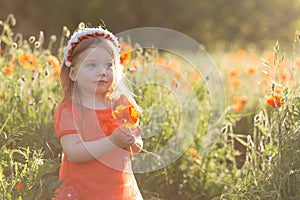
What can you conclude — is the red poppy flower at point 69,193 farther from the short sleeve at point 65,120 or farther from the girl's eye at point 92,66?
the girl's eye at point 92,66

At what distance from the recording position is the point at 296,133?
9.92ft

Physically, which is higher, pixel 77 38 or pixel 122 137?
pixel 77 38

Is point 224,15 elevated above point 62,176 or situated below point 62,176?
above

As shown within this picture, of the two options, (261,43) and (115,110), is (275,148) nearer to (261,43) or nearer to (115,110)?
(115,110)

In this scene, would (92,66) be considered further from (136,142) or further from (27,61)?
(27,61)

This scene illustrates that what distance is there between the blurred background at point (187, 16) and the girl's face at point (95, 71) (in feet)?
35.5

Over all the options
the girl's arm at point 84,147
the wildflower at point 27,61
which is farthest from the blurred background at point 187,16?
the girl's arm at point 84,147

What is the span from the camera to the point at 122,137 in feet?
8.68

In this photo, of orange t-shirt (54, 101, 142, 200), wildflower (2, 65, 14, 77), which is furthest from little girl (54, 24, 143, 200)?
wildflower (2, 65, 14, 77)

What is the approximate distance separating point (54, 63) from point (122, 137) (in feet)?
4.11

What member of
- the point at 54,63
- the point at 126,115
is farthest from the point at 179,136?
the point at 126,115

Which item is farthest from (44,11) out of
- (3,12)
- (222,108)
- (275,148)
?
(275,148)

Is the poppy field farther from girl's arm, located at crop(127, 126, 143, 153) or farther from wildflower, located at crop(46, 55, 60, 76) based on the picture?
girl's arm, located at crop(127, 126, 143, 153)

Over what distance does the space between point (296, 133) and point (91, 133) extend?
Answer: 0.97 m
